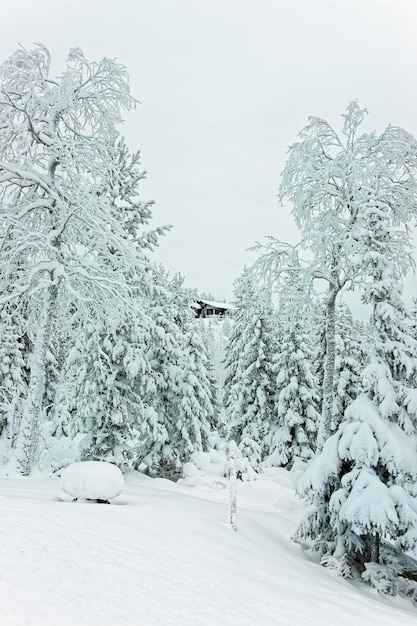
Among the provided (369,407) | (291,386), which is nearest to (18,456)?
(369,407)

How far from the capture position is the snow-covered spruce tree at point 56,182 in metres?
11.7

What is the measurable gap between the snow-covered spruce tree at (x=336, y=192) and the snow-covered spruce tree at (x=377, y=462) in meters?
2.42

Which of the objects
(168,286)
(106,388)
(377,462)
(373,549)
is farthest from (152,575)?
(168,286)

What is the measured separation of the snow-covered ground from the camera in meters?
3.71

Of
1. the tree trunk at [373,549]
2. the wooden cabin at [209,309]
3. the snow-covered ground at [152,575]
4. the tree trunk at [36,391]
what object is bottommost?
the tree trunk at [373,549]

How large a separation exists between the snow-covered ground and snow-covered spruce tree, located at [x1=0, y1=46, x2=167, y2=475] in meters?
5.60

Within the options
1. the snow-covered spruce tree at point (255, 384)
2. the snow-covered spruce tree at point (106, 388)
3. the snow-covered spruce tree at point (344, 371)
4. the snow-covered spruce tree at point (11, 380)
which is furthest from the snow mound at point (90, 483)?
the snow-covered spruce tree at point (11, 380)

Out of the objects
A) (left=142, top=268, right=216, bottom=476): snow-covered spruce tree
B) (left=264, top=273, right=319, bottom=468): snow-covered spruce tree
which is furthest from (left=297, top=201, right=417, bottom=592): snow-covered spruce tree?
(left=264, top=273, right=319, bottom=468): snow-covered spruce tree

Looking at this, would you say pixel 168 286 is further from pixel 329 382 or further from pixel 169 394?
pixel 329 382

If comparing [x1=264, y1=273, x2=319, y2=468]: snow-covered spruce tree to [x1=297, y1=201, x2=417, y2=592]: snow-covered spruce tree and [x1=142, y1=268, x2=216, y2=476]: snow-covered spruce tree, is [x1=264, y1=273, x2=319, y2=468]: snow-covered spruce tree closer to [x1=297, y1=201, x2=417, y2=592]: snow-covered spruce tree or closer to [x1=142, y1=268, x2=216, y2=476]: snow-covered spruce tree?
[x1=142, y1=268, x2=216, y2=476]: snow-covered spruce tree

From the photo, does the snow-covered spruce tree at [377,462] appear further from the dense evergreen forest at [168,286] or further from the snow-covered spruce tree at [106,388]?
the snow-covered spruce tree at [106,388]

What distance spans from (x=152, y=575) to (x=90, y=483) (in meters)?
3.64

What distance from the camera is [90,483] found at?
7.85m

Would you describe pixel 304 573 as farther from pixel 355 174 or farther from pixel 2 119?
pixel 2 119
